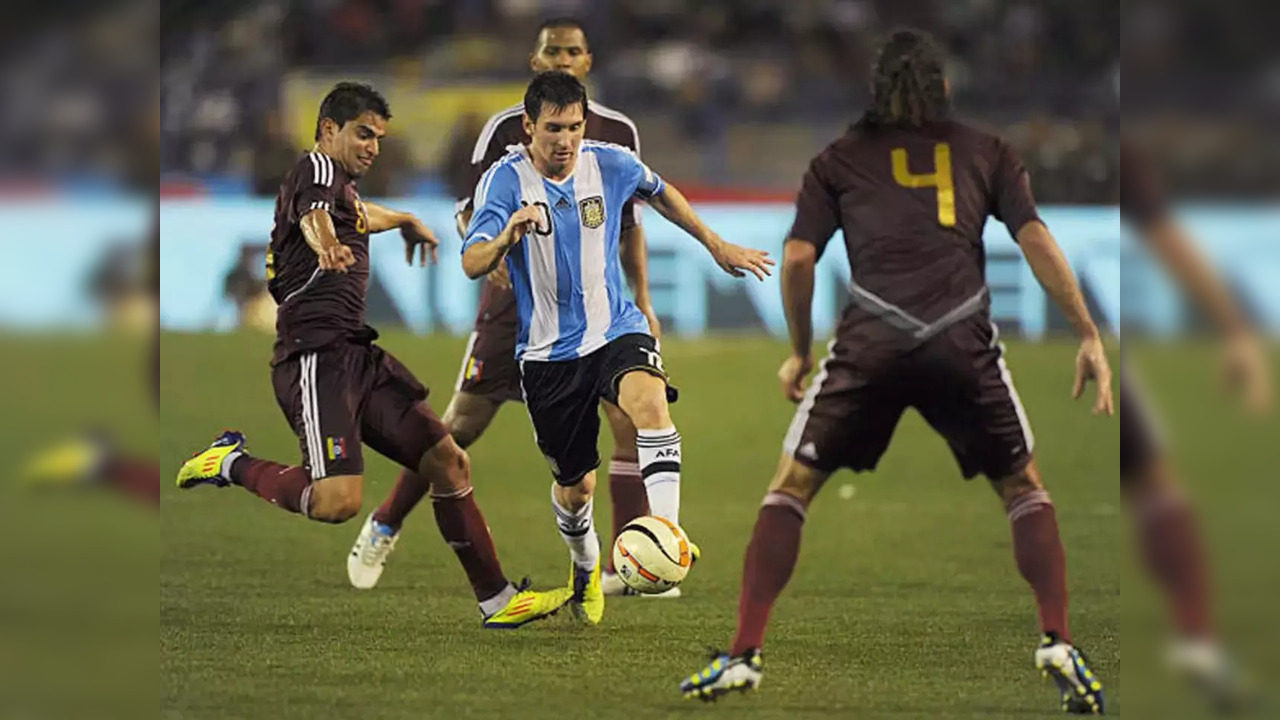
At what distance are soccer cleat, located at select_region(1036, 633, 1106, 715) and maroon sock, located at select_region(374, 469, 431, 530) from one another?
335cm

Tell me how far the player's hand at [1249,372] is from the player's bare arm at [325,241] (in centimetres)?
434

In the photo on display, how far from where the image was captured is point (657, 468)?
6.62 metres

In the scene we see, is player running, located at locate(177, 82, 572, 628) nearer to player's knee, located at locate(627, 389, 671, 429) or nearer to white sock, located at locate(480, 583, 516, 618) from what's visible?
white sock, located at locate(480, 583, 516, 618)

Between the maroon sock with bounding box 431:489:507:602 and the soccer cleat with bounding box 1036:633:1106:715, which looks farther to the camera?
the maroon sock with bounding box 431:489:507:602

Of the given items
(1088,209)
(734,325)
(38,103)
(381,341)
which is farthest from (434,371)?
(38,103)

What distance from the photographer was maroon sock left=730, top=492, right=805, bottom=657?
5.68 m

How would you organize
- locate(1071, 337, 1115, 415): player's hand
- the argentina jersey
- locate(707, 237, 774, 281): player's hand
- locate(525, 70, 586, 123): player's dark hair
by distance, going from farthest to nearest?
the argentina jersey → locate(707, 237, 774, 281): player's hand → locate(525, 70, 586, 123): player's dark hair → locate(1071, 337, 1115, 415): player's hand

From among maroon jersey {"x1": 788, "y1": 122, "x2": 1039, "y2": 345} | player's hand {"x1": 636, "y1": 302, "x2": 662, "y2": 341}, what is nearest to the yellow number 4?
maroon jersey {"x1": 788, "y1": 122, "x2": 1039, "y2": 345}

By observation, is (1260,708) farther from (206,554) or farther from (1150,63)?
(206,554)

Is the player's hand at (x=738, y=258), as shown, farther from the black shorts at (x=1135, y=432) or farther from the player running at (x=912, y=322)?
the black shorts at (x=1135, y=432)

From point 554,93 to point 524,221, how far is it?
0.70 metres

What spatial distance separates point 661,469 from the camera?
662cm

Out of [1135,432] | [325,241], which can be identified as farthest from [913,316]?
[1135,432]

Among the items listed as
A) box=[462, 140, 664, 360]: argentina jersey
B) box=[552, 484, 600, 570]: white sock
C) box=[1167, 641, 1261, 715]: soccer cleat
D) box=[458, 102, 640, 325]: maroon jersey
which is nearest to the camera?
box=[1167, 641, 1261, 715]: soccer cleat
